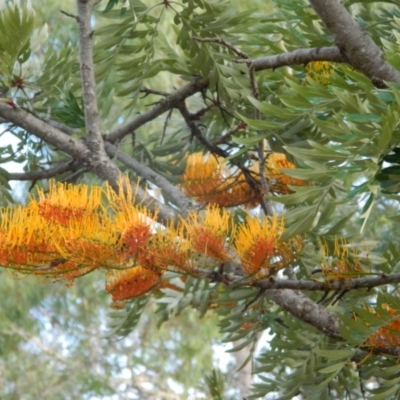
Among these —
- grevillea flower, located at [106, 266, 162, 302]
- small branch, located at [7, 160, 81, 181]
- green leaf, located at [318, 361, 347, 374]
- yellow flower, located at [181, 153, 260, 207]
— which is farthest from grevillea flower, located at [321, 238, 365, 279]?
small branch, located at [7, 160, 81, 181]

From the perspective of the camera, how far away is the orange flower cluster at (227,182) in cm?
135

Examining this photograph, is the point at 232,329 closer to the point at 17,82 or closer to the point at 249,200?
the point at 249,200

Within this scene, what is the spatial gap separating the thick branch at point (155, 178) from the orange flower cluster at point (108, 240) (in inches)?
9.7

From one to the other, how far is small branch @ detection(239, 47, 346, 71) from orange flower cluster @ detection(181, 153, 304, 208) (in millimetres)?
222

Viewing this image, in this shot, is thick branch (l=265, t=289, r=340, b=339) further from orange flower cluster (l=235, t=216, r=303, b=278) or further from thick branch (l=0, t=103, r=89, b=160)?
thick branch (l=0, t=103, r=89, b=160)

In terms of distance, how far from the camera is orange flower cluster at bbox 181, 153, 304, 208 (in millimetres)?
1354

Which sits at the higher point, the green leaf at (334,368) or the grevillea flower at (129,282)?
the grevillea flower at (129,282)

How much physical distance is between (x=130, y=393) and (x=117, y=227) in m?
3.82

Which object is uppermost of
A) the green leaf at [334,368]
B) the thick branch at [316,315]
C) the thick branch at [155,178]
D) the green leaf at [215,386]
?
the thick branch at [155,178]

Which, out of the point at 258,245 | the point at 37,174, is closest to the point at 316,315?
the point at 258,245

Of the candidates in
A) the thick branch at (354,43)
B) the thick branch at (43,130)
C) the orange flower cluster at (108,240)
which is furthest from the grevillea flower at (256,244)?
the thick branch at (43,130)

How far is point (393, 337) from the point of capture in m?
0.97

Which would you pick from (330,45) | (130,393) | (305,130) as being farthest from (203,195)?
(130,393)

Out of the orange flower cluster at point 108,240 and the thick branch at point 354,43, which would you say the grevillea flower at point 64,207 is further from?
the thick branch at point 354,43
